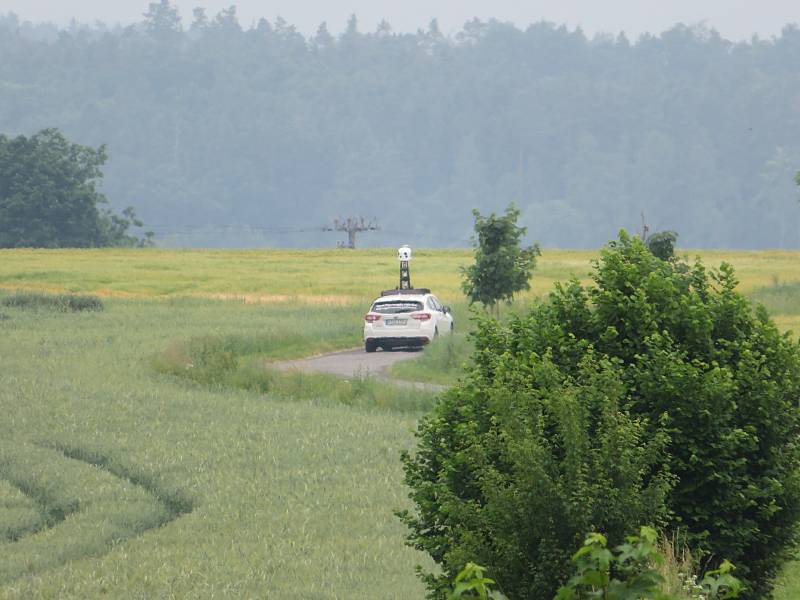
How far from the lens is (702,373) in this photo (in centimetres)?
1003

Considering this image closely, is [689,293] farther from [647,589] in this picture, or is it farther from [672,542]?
[647,589]

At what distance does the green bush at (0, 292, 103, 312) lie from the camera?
5544 centimetres

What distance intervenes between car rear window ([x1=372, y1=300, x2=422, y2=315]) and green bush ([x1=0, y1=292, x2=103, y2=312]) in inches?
698

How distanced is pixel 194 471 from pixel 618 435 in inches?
428

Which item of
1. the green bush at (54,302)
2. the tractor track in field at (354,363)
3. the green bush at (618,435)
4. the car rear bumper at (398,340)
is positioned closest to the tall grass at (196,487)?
the green bush at (618,435)

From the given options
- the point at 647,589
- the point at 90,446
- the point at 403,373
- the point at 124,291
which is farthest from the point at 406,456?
the point at 124,291

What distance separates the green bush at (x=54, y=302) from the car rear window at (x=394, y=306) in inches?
698

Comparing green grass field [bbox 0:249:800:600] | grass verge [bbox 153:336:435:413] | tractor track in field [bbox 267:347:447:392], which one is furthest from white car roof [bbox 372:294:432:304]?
grass verge [bbox 153:336:435:413]

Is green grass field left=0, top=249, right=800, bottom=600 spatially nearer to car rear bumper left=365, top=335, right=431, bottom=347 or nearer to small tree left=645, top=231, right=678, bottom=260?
car rear bumper left=365, top=335, right=431, bottom=347

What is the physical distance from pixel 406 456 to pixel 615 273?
6.46ft

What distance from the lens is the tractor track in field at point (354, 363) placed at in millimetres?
32750

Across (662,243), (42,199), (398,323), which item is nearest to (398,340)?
(398,323)

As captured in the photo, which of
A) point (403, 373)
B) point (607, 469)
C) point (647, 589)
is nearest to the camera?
point (647, 589)

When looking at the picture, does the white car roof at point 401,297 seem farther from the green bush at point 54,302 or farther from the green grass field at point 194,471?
the green bush at point 54,302
